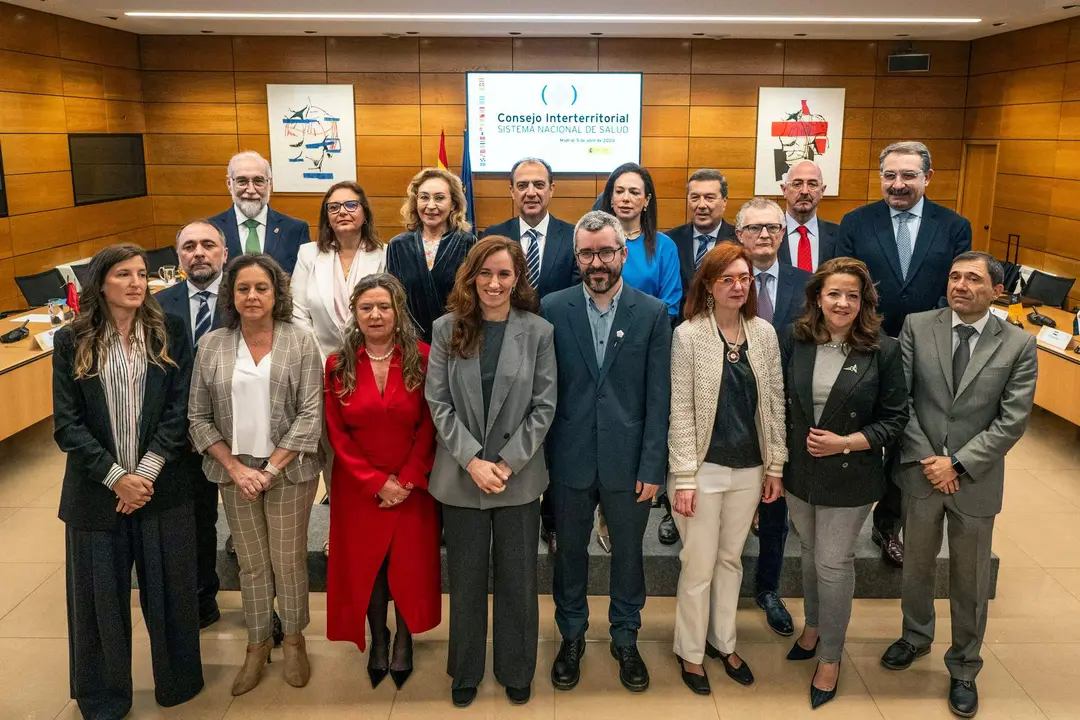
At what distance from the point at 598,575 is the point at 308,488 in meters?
1.62

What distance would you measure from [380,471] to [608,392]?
0.94m

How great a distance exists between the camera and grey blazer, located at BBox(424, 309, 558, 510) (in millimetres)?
3051

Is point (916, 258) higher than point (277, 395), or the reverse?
point (916, 258)

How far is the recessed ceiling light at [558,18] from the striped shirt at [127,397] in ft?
22.6

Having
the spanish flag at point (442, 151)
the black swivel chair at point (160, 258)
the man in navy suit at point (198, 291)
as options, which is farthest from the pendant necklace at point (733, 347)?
the black swivel chair at point (160, 258)

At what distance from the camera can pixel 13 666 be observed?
3.55m

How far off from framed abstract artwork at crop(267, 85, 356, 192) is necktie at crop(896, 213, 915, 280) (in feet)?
27.0

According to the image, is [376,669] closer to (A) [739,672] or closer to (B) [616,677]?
(B) [616,677]

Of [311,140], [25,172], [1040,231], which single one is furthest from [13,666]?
[1040,231]

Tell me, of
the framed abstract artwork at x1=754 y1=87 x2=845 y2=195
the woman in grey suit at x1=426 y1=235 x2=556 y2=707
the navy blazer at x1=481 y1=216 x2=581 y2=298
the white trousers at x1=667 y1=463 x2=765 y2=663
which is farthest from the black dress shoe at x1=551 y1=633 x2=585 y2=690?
the framed abstract artwork at x1=754 y1=87 x2=845 y2=195

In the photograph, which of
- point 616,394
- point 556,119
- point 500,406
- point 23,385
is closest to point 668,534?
point 616,394

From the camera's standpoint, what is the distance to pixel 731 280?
10.00ft

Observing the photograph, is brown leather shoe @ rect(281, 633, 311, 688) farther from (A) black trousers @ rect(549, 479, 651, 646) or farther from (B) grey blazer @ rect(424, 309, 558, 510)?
(A) black trousers @ rect(549, 479, 651, 646)

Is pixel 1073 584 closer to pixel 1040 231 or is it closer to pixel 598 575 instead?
pixel 598 575
